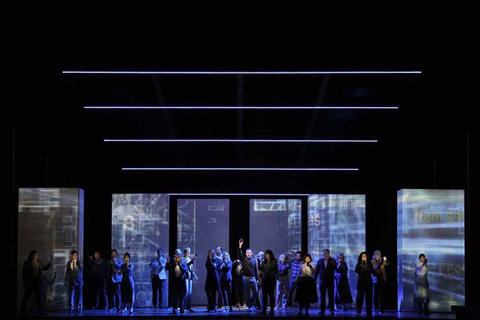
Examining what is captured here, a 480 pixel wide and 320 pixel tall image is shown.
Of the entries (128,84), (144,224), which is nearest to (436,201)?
(144,224)

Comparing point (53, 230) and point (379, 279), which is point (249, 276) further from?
point (53, 230)

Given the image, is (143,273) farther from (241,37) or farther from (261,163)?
(241,37)

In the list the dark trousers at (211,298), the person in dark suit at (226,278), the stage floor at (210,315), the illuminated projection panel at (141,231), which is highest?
the illuminated projection panel at (141,231)

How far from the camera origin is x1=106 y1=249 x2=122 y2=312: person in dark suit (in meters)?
23.4

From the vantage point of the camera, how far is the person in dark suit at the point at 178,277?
2272 centimetres

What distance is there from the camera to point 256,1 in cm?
1204

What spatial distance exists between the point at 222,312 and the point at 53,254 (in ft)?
16.1

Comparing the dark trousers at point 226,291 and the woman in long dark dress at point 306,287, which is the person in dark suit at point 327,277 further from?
the dark trousers at point 226,291

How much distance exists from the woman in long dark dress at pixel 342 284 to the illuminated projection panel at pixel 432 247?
1.57 m

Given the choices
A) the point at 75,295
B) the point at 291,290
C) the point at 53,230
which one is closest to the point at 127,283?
the point at 75,295

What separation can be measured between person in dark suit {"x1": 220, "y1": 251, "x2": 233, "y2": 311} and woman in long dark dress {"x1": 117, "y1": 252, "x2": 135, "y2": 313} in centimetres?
254

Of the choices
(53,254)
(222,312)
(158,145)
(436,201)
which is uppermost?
(158,145)

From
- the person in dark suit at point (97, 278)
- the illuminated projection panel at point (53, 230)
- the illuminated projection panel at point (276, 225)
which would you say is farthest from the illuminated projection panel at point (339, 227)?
the illuminated projection panel at point (53, 230)

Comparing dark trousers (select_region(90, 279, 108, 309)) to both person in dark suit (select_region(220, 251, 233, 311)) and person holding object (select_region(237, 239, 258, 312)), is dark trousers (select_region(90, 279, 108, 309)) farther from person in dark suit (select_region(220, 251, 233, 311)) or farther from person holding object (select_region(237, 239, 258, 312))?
person holding object (select_region(237, 239, 258, 312))
